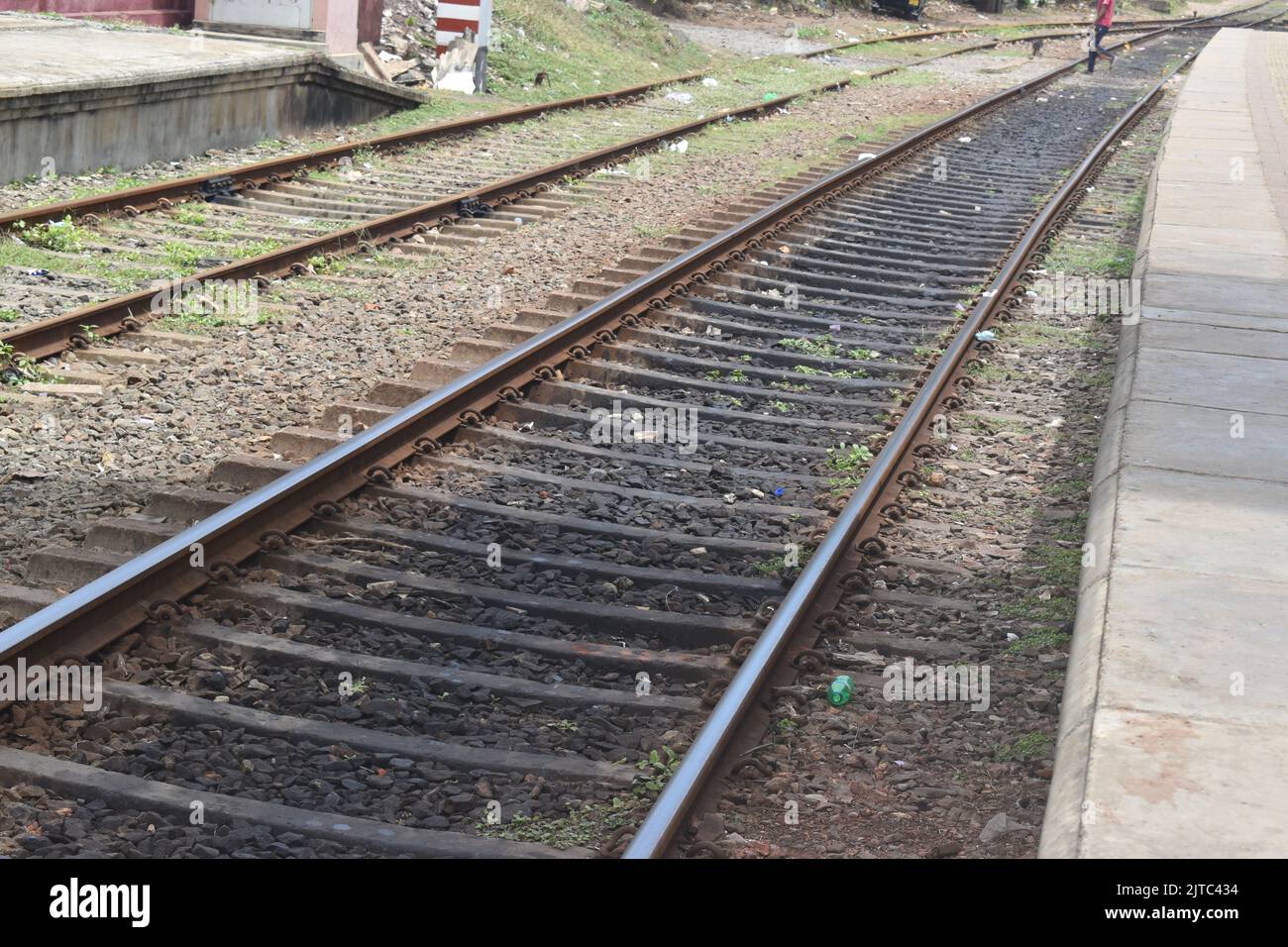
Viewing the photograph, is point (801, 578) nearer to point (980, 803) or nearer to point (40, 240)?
point (980, 803)

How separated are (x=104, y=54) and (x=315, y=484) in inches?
399

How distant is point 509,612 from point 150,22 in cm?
1624

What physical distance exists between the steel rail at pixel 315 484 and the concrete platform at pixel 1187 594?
115 inches

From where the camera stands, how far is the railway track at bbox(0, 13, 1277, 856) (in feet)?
14.0

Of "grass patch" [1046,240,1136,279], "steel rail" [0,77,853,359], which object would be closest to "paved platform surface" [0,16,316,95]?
"steel rail" [0,77,853,359]

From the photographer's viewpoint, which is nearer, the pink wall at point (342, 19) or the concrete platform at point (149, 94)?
the concrete platform at point (149, 94)

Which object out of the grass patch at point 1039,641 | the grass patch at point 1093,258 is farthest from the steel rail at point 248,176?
the grass patch at point 1039,641

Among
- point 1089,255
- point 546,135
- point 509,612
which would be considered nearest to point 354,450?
point 509,612

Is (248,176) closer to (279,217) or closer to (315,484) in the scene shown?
(279,217)

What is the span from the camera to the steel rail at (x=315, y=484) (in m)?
4.82

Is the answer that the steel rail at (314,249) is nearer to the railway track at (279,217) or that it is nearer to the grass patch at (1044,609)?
the railway track at (279,217)

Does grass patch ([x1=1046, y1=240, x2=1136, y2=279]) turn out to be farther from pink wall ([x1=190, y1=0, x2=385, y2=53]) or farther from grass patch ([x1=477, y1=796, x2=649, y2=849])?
pink wall ([x1=190, y1=0, x2=385, y2=53])

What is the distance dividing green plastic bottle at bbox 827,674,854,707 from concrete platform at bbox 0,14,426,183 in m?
9.06

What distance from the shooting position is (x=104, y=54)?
14531 millimetres
